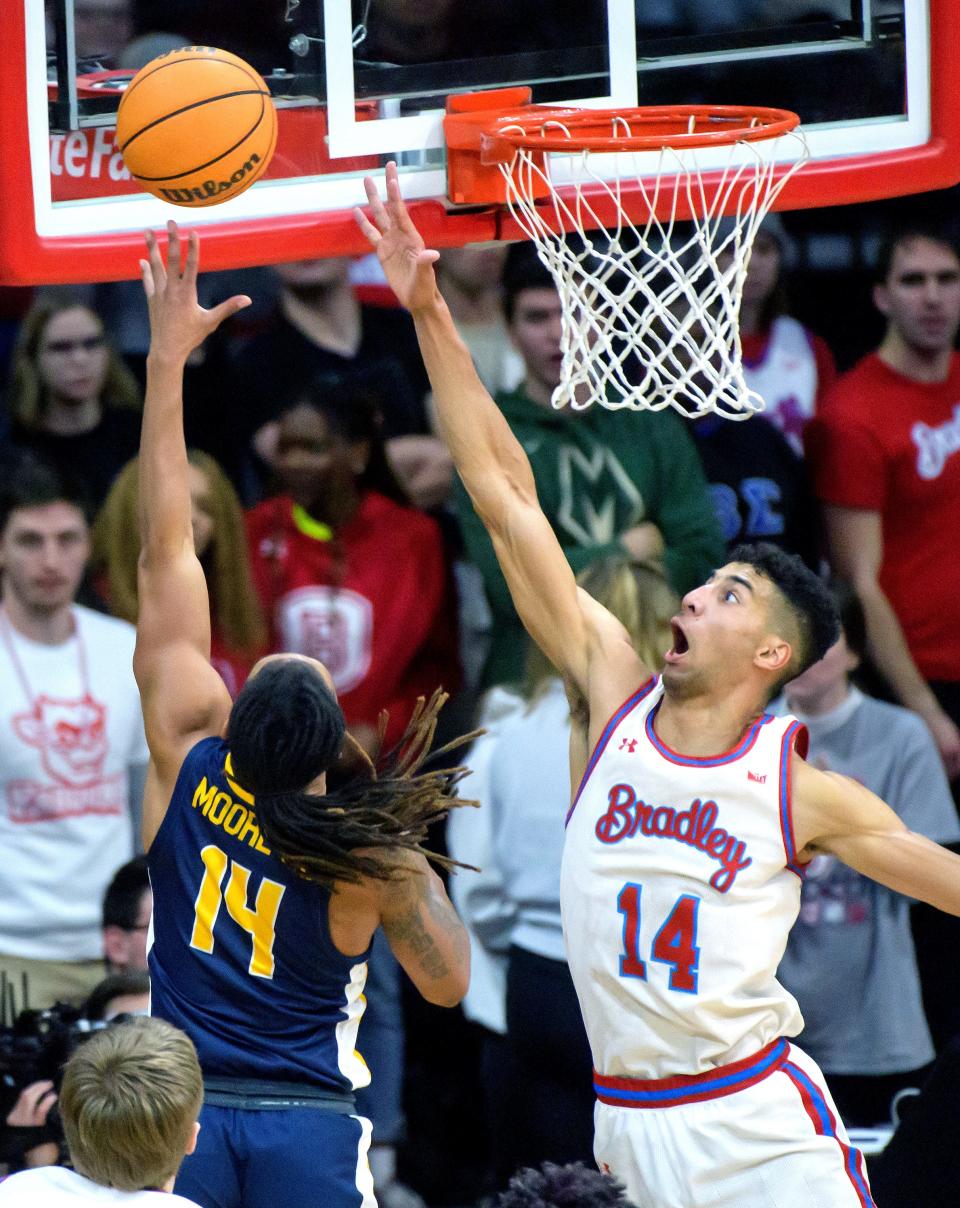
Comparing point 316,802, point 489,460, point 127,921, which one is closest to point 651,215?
point 489,460

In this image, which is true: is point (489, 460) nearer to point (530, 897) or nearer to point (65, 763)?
point (530, 897)

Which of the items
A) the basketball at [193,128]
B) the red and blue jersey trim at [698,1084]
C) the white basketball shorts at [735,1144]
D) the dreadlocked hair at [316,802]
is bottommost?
the white basketball shorts at [735,1144]

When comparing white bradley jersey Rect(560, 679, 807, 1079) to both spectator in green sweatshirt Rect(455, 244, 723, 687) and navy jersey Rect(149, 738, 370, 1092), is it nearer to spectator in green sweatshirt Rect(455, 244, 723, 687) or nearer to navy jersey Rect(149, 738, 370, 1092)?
navy jersey Rect(149, 738, 370, 1092)

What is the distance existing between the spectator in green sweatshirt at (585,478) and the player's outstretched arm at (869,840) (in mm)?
1888

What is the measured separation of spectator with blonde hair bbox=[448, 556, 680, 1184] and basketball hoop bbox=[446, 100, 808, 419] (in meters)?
1.09

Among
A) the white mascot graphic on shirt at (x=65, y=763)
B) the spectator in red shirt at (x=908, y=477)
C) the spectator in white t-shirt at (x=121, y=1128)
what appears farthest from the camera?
the spectator in red shirt at (x=908, y=477)

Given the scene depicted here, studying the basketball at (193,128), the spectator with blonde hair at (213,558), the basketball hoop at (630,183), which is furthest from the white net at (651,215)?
the spectator with blonde hair at (213,558)

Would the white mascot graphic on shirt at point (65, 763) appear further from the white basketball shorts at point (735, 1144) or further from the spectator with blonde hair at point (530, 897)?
the white basketball shorts at point (735, 1144)

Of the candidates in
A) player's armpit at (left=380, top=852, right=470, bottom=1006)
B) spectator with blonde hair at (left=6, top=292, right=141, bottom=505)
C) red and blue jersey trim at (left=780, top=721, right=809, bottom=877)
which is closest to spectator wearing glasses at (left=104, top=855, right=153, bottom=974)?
spectator with blonde hair at (left=6, top=292, right=141, bottom=505)

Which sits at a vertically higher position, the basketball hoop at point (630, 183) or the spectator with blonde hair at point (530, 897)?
the basketball hoop at point (630, 183)

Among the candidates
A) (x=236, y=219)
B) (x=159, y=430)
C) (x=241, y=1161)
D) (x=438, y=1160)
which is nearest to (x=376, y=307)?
(x=236, y=219)

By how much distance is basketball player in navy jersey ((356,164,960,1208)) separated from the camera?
143 inches

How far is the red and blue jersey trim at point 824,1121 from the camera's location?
3672 millimetres

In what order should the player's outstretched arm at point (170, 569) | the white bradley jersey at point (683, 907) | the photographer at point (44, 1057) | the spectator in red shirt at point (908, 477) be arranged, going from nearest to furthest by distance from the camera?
the white bradley jersey at point (683, 907)
the player's outstretched arm at point (170, 569)
the photographer at point (44, 1057)
the spectator in red shirt at point (908, 477)
